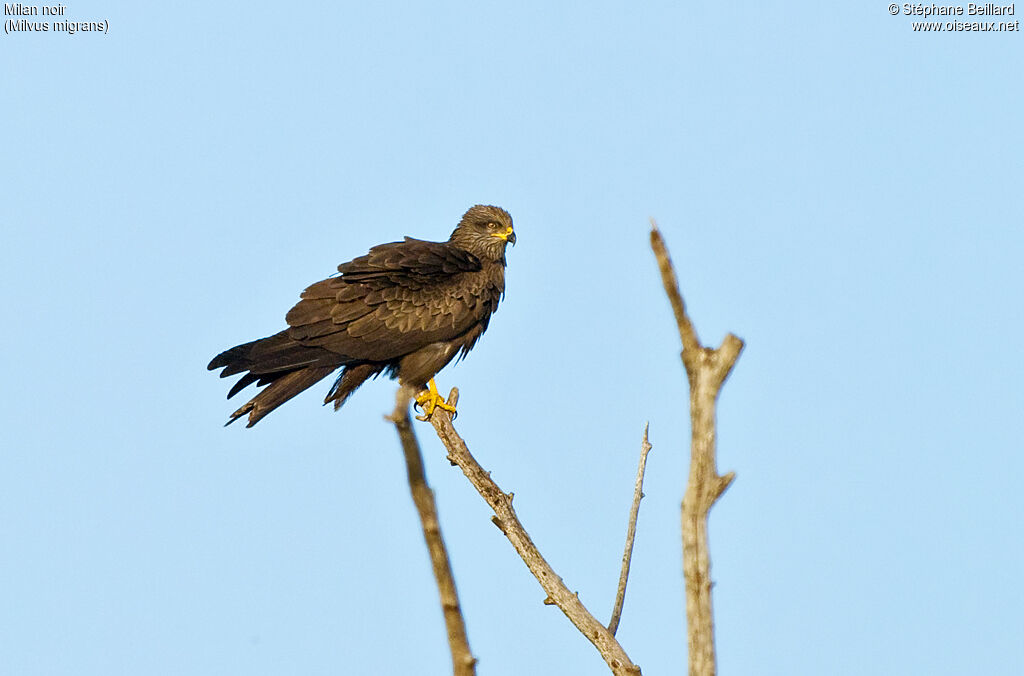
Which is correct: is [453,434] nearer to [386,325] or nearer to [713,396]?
[386,325]

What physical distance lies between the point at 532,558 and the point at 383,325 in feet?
10.7

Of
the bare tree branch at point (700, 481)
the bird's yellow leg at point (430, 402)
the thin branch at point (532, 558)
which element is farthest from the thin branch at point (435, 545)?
the bird's yellow leg at point (430, 402)

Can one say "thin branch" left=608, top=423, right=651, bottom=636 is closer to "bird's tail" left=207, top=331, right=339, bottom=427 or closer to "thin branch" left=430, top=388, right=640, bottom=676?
"thin branch" left=430, top=388, right=640, bottom=676

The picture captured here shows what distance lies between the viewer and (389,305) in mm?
9859

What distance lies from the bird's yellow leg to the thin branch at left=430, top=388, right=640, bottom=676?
2.54 feet

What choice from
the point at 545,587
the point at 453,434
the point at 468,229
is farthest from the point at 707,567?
the point at 468,229

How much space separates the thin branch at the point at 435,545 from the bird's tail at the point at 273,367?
603 cm

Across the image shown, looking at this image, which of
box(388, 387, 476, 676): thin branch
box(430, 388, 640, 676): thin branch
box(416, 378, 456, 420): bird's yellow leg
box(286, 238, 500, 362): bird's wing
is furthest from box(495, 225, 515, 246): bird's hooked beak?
box(388, 387, 476, 676): thin branch

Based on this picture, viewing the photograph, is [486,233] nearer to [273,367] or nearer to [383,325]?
[383,325]

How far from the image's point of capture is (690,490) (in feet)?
15.3

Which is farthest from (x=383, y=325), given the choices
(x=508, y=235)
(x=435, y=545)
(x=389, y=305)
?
(x=435, y=545)

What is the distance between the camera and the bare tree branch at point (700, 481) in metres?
4.51

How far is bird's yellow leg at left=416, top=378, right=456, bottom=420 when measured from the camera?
30.2 ft

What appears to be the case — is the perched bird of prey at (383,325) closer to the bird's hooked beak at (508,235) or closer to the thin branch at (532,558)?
the bird's hooked beak at (508,235)
